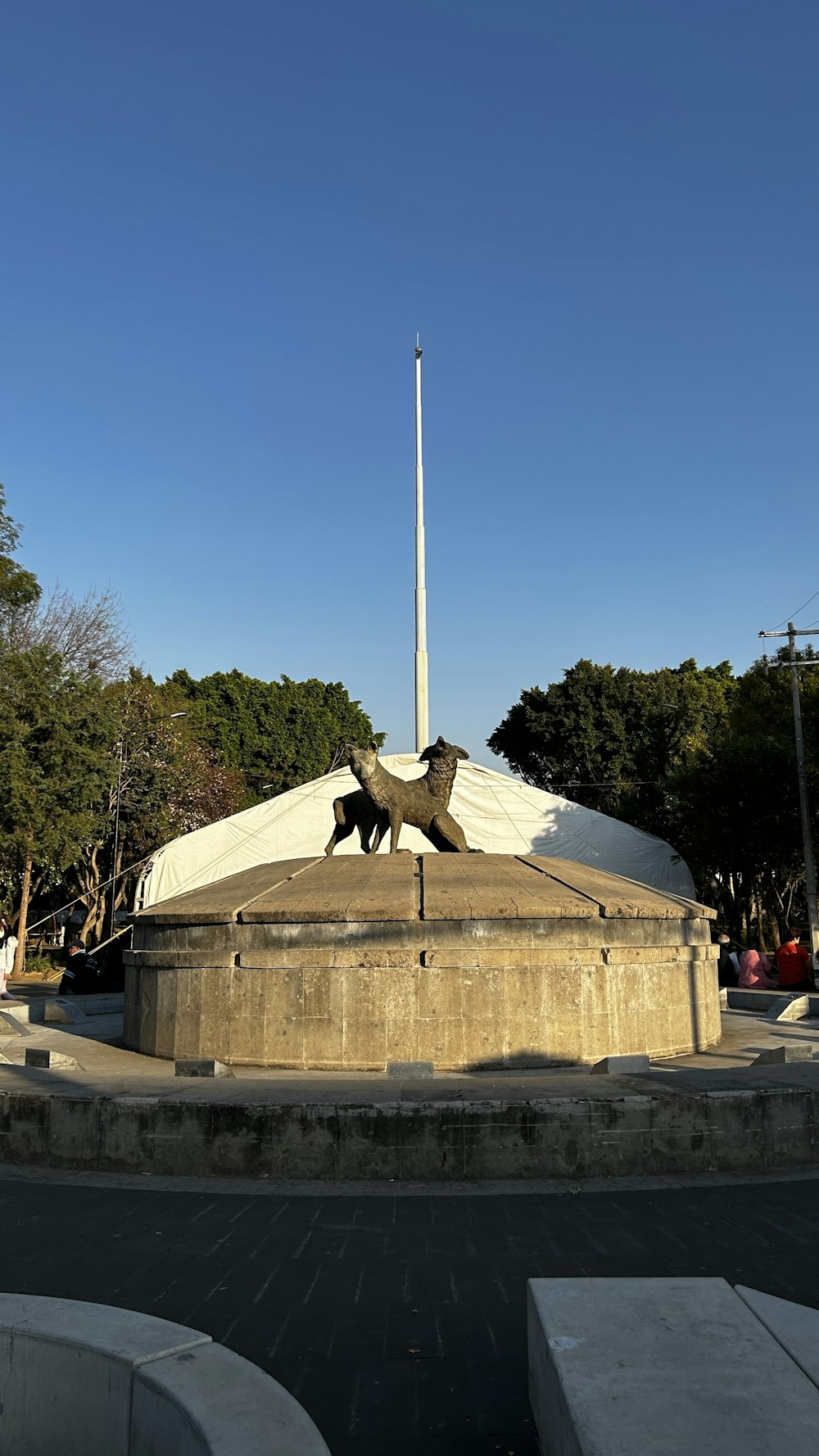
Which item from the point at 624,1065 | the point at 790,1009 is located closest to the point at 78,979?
the point at 790,1009

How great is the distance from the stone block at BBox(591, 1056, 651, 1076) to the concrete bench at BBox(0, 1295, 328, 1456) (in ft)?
18.6

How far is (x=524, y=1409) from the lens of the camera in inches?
138

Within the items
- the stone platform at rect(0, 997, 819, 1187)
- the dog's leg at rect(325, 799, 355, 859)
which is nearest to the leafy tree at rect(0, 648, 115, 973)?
the dog's leg at rect(325, 799, 355, 859)

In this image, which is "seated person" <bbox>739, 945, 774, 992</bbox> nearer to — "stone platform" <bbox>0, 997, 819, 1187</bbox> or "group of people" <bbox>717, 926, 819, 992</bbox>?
"group of people" <bbox>717, 926, 819, 992</bbox>

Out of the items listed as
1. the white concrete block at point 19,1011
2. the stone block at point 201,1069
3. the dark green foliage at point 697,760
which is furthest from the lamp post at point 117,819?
the stone block at point 201,1069

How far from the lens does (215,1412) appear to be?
2.84m

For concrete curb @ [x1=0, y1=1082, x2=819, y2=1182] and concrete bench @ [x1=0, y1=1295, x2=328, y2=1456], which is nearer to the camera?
concrete bench @ [x1=0, y1=1295, x2=328, y2=1456]

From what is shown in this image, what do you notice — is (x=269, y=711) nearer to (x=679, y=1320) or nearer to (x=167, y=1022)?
(x=167, y=1022)

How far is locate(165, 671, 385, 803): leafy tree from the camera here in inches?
2034

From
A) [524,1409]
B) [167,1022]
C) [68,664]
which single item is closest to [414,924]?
[167,1022]

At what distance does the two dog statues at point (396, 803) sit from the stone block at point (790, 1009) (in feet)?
17.5

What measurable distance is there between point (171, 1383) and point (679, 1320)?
150cm

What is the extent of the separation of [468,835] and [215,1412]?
27.4 m

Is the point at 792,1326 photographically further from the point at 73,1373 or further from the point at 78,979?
the point at 78,979
